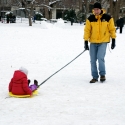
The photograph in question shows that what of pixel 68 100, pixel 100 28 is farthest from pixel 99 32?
pixel 68 100

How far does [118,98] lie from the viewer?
563 cm

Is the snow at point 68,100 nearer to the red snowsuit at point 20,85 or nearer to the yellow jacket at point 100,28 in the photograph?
the red snowsuit at point 20,85

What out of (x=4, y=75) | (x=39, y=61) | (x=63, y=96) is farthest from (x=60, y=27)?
(x=63, y=96)

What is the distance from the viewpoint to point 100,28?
670 centimetres

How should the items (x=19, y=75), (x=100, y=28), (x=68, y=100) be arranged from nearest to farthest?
(x=68, y=100), (x=19, y=75), (x=100, y=28)

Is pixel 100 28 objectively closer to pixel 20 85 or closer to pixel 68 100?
pixel 68 100

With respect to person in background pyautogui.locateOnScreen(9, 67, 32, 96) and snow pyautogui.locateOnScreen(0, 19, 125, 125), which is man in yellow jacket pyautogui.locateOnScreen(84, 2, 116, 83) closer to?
snow pyautogui.locateOnScreen(0, 19, 125, 125)

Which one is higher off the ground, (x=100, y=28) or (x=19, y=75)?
(x=100, y=28)

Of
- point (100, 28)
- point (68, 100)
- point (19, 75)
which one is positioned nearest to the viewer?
point (68, 100)

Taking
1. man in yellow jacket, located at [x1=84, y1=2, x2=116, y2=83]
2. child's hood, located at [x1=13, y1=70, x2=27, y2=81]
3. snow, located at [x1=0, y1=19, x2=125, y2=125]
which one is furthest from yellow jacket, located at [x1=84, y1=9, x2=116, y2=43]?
child's hood, located at [x1=13, y1=70, x2=27, y2=81]

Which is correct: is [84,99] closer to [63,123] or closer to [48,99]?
[48,99]

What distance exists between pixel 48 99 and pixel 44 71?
301 centimetres

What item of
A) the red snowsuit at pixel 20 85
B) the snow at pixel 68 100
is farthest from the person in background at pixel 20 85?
the snow at pixel 68 100

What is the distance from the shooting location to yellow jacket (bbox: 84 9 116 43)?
665 centimetres
